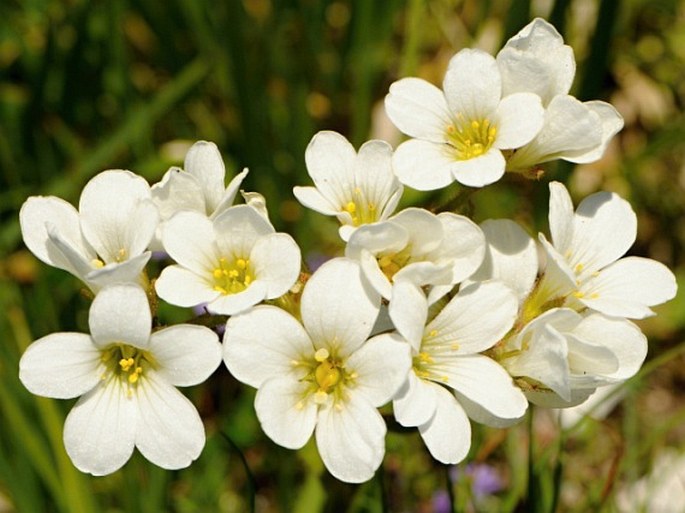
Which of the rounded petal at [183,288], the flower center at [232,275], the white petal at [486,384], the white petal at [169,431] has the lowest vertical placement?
the white petal at [486,384]

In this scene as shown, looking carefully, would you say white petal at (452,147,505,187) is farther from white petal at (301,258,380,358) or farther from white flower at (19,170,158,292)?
white flower at (19,170,158,292)

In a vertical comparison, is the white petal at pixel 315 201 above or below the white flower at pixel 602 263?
above

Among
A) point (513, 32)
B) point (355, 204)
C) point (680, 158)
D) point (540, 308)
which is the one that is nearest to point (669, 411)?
point (680, 158)

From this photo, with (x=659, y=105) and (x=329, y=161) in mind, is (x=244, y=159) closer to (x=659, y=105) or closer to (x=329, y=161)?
(x=329, y=161)

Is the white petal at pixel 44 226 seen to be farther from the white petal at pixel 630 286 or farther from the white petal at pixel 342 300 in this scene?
the white petal at pixel 630 286

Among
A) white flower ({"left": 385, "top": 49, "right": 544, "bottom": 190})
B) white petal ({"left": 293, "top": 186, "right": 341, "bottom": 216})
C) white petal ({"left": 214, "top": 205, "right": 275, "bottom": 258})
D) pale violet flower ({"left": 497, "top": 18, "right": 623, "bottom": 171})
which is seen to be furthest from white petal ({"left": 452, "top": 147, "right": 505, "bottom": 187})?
white petal ({"left": 214, "top": 205, "right": 275, "bottom": 258})

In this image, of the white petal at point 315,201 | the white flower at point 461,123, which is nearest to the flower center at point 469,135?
the white flower at point 461,123

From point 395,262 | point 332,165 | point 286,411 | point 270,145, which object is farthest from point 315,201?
point 270,145
